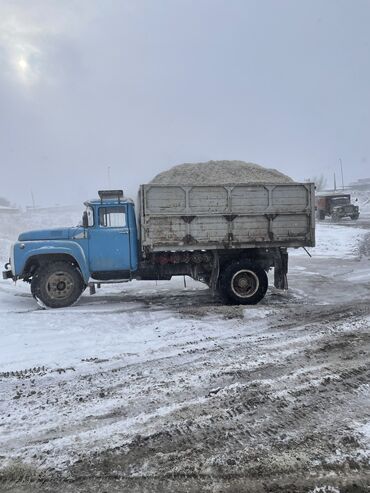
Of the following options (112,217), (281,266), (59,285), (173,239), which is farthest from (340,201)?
(59,285)

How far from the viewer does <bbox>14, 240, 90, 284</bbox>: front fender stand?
909cm

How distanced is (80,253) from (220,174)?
396 cm

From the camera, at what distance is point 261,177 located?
35.7 ft

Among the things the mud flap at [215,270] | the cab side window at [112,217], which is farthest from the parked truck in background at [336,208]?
the cab side window at [112,217]

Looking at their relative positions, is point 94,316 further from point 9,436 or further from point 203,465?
point 203,465

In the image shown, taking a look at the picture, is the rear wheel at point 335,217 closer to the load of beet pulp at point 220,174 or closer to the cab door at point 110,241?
the load of beet pulp at point 220,174

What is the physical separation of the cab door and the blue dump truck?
2 centimetres

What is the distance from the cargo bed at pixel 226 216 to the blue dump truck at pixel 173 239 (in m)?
0.02

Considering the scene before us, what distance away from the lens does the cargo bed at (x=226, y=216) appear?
9.06 meters

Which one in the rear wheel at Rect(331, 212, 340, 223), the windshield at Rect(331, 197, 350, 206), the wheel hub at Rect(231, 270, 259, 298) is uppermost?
Result: the windshield at Rect(331, 197, 350, 206)

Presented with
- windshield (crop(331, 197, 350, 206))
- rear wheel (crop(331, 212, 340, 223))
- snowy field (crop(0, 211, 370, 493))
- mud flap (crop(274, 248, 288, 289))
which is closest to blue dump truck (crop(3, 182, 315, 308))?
mud flap (crop(274, 248, 288, 289))

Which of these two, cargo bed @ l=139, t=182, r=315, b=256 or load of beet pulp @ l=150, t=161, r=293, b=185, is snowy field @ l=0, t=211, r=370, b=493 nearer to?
cargo bed @ l=139, t=182, r=315, b=256

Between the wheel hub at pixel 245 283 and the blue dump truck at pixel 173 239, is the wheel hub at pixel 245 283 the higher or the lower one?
the lower one

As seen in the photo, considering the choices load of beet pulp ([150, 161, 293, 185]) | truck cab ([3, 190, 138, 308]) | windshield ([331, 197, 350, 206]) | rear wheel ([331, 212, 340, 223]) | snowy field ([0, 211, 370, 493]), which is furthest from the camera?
windshield ([331, 197, 350, 206])
